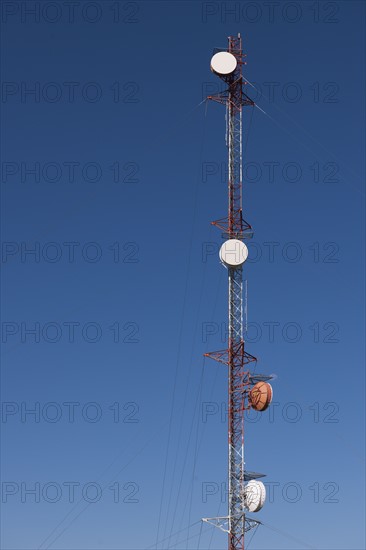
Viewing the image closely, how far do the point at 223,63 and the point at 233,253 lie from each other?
1427 centimetres

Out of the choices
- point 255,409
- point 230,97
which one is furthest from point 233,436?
point 230,97

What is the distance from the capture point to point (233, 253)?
93.2 m

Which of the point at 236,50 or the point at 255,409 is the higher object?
the point at 236,50

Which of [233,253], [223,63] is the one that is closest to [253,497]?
[233,253]

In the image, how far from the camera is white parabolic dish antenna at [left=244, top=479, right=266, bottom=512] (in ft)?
301

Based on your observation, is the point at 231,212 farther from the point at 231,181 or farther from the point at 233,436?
the point at 233,436

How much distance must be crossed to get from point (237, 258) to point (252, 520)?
18.9 meters

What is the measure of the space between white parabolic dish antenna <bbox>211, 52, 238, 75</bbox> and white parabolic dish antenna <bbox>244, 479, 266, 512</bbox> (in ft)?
99.6

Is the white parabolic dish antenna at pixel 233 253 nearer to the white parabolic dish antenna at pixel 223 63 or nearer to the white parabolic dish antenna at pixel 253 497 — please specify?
the white parabolic dish antenna at pixel 223 63

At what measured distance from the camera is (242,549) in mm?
91938

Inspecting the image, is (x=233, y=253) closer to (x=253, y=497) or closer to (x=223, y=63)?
(x=223, y=63)

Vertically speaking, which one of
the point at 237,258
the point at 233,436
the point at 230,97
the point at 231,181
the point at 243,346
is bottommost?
the point at 233,436

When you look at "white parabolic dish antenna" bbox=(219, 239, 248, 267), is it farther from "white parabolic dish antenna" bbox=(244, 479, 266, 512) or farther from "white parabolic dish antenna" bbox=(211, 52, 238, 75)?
"white parabolic dish antenna" bbox=(244, 479, 266, 512)

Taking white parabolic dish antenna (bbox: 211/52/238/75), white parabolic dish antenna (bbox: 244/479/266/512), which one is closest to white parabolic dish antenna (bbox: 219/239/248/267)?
white parabolic dish antenna (bbox: 211/52/238/75)
